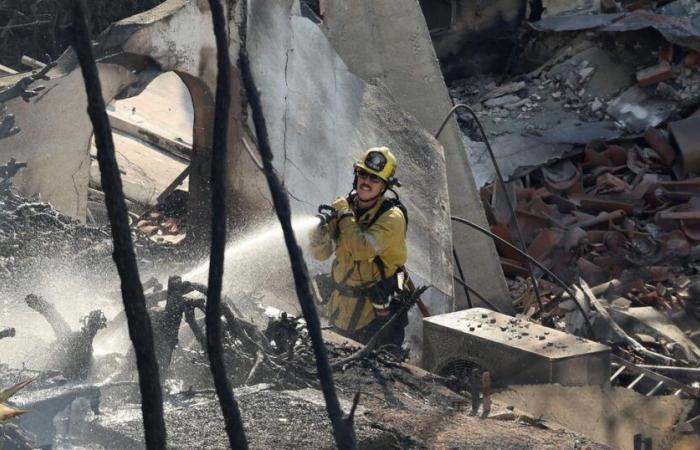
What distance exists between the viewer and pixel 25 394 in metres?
4.51

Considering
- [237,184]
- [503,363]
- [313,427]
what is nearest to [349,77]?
[237,184]

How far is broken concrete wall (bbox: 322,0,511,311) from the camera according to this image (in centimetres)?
1130

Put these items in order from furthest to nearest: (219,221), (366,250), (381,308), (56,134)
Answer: (56,134)
(381,308)
(366,250)
(219,221)

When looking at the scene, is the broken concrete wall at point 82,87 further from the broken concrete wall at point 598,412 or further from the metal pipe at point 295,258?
the metal pipe at point 295,258

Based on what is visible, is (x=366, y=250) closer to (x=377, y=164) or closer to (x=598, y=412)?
(x=377, y=164)

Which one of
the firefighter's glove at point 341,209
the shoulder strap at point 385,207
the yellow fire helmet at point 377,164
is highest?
the yellow fire helmet at point 377,164

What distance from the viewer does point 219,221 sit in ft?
7.59

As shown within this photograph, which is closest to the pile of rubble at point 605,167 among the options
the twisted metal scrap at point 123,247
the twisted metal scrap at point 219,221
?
the twisted metal scrap at point 219,221

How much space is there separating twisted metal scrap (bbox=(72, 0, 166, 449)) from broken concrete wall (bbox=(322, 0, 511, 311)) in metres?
9.15

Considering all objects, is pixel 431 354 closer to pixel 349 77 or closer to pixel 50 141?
pixel 50 141

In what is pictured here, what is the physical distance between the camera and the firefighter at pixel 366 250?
6.96 m

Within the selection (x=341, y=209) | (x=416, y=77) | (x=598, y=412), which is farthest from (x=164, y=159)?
(x=598, y=412)

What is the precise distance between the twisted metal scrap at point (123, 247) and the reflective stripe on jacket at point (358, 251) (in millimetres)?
4634

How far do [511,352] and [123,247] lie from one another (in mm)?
4741
